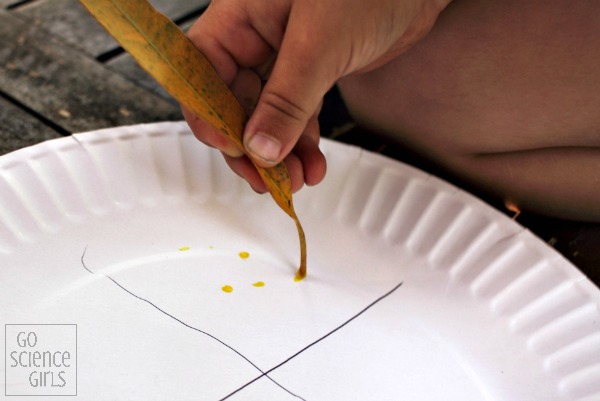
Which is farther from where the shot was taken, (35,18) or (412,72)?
(35,18)

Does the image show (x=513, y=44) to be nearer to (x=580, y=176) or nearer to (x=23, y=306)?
(x=580, y=176)

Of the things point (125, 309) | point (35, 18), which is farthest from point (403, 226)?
point (35, 18)

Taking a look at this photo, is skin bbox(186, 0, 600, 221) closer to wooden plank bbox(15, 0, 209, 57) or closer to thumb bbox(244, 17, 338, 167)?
thumb bbox(244, 17, 338, 167)

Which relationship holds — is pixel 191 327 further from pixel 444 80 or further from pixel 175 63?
pixel 444 80

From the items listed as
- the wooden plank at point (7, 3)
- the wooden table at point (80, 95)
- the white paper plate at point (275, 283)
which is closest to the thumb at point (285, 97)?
the white paper plate at point (275, 283)

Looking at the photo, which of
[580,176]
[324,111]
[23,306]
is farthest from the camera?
[324,111]

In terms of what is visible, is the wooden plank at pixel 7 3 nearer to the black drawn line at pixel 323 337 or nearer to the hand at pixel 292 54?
the hand at pixel 292 54
